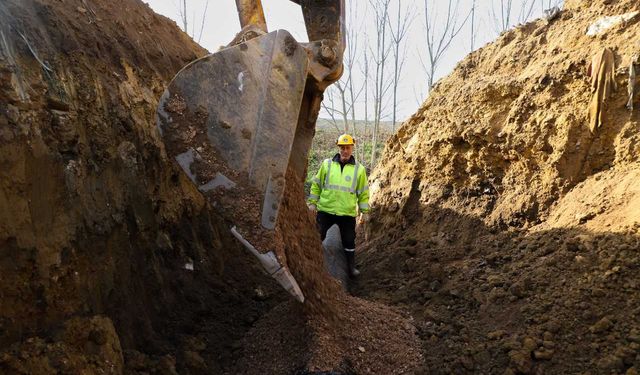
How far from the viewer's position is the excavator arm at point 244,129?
8.52 feet

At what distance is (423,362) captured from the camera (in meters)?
3.21

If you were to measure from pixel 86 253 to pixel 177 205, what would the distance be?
123cm

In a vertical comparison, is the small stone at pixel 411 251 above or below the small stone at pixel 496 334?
above

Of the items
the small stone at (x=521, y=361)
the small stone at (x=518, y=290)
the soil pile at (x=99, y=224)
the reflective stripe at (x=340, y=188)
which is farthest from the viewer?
the reflective stripe at (x=340, y=188)

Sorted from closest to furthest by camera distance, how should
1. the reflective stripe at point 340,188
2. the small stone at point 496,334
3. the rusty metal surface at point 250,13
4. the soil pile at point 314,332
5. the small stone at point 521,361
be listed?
1. the small stone at point 521,361
2. the soil pile at point 314,332
3. the small stone at point 496,334
4. the rusty metal surface at point 250,13
5. the reflective stripe at point 340,188

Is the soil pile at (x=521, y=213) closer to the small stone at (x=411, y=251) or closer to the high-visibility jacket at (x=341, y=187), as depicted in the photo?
the small stone at (x=411, y=251)

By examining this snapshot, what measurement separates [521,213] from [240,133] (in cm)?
348

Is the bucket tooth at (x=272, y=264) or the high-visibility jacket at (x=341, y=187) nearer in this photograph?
the bucket tooth at (x=272, y=264)

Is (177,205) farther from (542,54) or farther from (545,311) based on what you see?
(542,54)

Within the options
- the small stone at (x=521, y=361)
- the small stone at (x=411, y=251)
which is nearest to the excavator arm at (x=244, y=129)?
the small stone at (x=521, y=361)

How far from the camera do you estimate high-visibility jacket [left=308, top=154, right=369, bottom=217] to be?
17.2ft

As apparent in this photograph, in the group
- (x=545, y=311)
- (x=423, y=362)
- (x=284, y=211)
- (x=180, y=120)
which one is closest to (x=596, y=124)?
(x=545, y=311)

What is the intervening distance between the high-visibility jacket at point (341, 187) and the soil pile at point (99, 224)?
1.39 m

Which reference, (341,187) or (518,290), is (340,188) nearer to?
(341,187)
